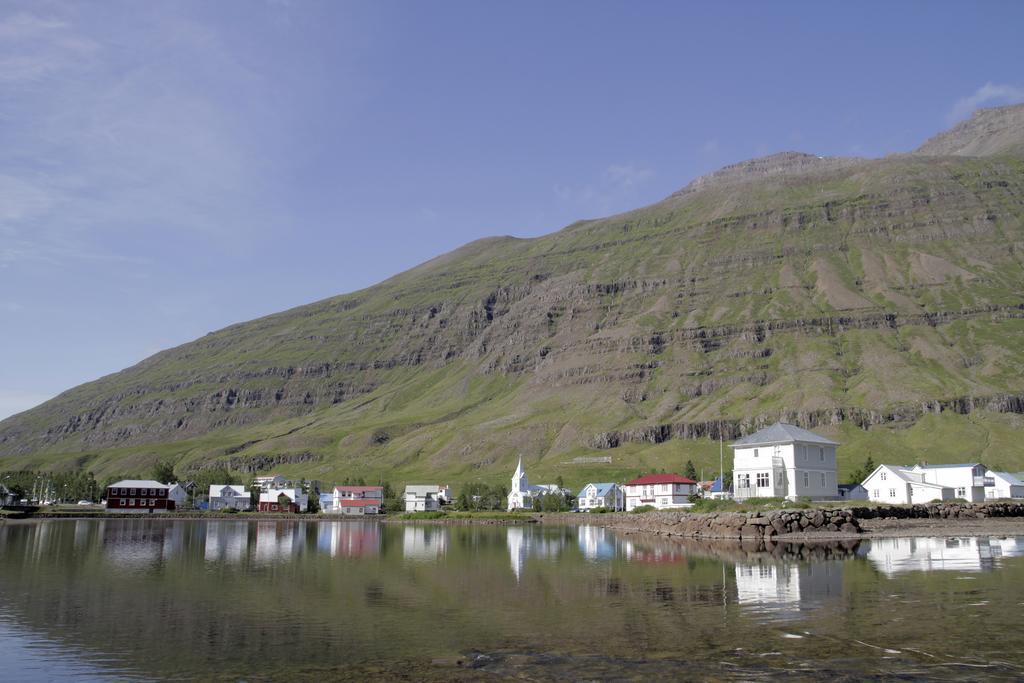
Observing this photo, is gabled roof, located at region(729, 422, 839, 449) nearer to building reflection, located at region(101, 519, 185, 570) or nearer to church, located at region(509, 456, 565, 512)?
building reflection, located at region(101, 519, 185, 570)

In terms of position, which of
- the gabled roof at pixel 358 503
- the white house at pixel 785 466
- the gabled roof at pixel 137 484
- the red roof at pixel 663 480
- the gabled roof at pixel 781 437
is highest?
the gabled roof at pixel 781 437

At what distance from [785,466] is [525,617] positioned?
216 ft

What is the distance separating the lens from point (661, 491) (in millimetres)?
142875

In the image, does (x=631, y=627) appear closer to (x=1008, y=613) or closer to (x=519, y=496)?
(x=1008, y=613)

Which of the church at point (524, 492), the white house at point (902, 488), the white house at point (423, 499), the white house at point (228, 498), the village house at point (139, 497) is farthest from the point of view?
the white house at point (228, 498)

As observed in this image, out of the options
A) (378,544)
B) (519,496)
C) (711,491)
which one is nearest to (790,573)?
(378,544)

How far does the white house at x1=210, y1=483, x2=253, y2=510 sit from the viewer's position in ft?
613

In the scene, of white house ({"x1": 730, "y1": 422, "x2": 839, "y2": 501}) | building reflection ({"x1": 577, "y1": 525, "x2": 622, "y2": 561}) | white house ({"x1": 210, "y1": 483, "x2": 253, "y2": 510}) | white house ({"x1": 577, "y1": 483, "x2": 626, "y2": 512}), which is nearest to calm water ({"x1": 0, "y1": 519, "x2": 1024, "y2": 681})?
building reflection ({"x1": 577, "y1": 525, "x2": 622, "y2": 561})

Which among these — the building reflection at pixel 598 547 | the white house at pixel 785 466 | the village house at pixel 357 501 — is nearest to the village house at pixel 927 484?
the white house at pixel 785 466

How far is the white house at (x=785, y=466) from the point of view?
90.1 m

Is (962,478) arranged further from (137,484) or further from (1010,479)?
(137,484)

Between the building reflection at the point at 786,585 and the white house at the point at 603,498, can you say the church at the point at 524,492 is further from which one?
the building reflection at the point at 786,585

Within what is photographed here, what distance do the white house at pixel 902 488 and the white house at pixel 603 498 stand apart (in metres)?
50.3

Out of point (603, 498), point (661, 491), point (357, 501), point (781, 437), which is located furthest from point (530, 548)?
point (357, 501)
